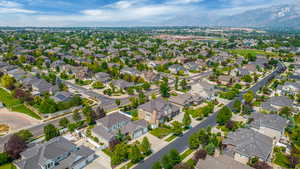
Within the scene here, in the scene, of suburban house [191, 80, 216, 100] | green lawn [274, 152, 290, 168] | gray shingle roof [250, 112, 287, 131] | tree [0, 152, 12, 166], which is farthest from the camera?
suburban house [191, 80, 216, 100]

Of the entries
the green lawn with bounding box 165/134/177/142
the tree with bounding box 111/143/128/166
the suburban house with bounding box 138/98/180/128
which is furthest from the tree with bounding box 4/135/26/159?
the green lawn with bounding box 165/134/177/142

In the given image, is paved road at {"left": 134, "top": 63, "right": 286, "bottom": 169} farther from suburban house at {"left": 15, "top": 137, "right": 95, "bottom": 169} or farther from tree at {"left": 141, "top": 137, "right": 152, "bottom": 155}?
suburban house at {"left": 15, "top": 137, "right": 95, "bottom": 169}

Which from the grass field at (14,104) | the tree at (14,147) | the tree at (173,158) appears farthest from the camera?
the grass field at (14,104)

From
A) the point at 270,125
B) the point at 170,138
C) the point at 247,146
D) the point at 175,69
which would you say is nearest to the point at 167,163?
the point at 170,138

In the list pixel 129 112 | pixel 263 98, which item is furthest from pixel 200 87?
pixel 129 112

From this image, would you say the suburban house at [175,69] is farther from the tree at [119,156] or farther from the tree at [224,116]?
the tree at [119,156]

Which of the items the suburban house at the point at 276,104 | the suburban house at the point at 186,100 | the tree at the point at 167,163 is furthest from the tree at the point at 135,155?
the suburban house at the point at 276,104
